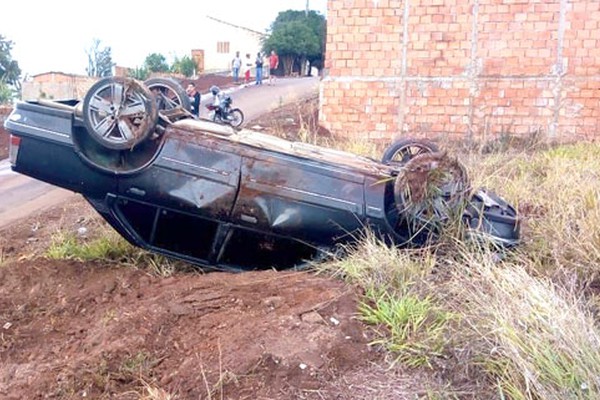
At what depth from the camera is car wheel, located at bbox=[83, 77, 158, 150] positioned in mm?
5152

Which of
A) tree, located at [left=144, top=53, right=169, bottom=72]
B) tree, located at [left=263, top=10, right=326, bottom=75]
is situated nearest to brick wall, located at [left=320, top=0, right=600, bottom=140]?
tree, located at [left=263, top=10, right=326, bottom=75]

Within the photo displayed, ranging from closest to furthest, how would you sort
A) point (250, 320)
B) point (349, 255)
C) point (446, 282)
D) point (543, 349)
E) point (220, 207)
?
1. point (543, 349)
2. point (250, 320)
3. point (446, 282)
4. point (349, 255)
5. point (220, 207)

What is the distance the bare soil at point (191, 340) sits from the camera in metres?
3.22

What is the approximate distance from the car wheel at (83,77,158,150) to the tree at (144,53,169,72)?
40.8 meters

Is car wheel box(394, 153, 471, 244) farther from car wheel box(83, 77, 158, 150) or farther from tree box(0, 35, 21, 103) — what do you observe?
tree box(0, 35, 21, 103)

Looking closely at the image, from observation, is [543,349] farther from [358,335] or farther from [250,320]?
[250,320]

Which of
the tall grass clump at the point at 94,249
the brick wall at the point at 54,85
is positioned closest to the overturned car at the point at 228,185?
the tall grass clump at the point at 94,249

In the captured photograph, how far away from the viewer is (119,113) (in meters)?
5.18

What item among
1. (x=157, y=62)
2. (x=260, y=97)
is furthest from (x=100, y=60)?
(x=260, y=97)

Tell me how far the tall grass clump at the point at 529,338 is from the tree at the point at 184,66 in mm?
40999

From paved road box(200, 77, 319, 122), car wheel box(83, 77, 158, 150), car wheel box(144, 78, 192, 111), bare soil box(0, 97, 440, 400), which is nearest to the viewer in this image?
bare soil box(0, 97, 440, 400)

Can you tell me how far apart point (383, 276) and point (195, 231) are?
1.75m

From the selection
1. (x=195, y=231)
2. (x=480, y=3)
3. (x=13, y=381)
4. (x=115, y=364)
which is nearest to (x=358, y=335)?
(x=115, y=364)

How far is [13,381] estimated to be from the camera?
3.57 m
